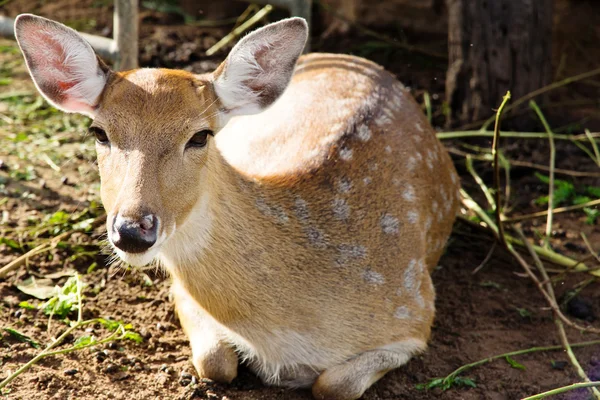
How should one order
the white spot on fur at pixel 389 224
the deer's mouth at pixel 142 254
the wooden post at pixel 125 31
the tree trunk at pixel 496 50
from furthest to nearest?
the tree trunk at pixel 496 50
the wooden post at pixel 125 31
the white spot on fur at pixel 389 224
the deer's mouth at pixel 142 254

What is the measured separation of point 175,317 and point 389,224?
4.01 ft

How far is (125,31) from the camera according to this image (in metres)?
5.94

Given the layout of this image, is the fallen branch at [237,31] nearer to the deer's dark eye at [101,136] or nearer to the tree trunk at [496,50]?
the tree trunk at [496,50]

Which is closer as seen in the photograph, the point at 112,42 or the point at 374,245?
the point at 374,245

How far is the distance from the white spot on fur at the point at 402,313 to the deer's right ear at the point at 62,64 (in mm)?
1694

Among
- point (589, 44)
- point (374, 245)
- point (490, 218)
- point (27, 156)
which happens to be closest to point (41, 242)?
point (27, 156)

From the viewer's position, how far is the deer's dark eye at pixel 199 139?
355 centimetres

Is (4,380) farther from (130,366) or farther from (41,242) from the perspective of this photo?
(41,242)

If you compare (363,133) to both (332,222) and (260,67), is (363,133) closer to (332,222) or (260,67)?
(332,222)

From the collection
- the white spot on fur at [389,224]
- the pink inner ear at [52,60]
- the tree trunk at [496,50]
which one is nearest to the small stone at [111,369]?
the pink inner ear at [52,60]

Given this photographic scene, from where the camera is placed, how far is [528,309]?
4.93 metres

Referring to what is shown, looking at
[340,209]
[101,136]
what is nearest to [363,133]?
[340,209]

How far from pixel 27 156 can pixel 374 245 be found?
2.78 metres

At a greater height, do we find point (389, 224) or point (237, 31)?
point (389, 224)
